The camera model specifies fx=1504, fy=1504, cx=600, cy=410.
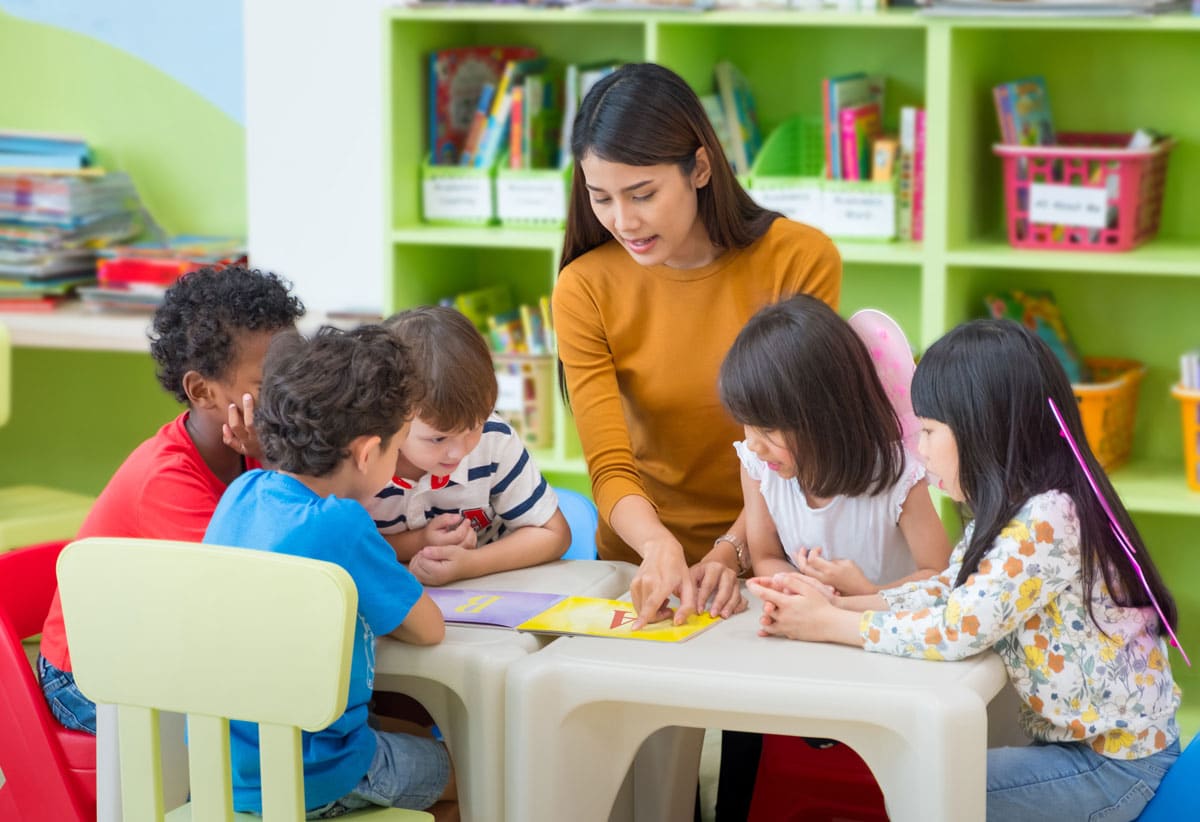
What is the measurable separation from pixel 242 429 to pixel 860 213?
1525 mm

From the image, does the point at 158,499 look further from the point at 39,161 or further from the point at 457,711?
the point at 39,161

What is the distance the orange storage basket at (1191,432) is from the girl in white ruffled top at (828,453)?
4.19 ft

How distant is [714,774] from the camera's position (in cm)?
254

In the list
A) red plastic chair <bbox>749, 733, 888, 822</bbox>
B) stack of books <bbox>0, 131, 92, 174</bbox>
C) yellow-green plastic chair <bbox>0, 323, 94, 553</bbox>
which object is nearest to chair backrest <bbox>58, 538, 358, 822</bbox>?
red plastic chair <bbox>749, 733, 888, 822</bbox>

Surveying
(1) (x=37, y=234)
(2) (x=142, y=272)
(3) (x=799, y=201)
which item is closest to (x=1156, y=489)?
(3) (x=799, y=201)

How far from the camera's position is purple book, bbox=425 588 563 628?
1.62 metres

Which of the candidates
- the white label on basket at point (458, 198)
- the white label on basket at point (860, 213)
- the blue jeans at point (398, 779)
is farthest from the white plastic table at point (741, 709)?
the white label on basket at point (458, 198)

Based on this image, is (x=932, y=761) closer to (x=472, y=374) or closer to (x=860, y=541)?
(x=860, y=541)

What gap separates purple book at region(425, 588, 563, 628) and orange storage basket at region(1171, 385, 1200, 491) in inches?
61.9

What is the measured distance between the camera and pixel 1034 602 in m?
1.46

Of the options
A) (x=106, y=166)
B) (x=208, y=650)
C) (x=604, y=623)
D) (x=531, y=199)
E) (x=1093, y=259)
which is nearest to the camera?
(x=208, y=650)

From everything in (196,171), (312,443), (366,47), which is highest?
(366,47)

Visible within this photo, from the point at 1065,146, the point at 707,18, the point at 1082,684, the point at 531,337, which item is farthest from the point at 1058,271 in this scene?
the point at 1082,684

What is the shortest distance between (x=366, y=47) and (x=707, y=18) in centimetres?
78
